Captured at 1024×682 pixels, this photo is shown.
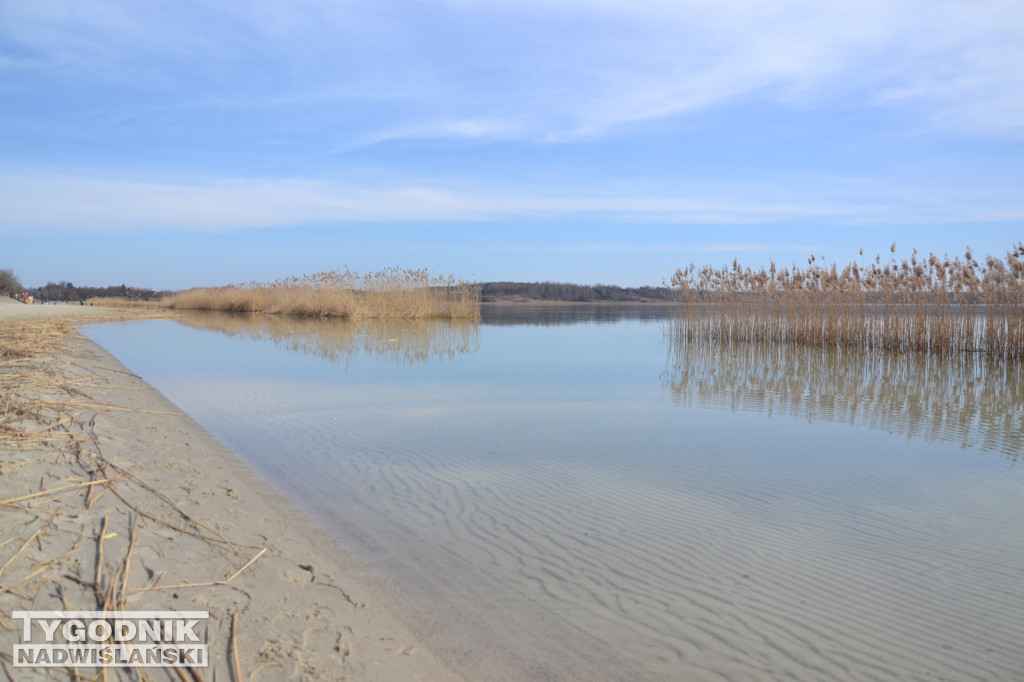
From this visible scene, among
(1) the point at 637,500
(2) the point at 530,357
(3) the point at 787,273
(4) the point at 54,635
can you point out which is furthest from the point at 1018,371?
(4) the point at 54,635

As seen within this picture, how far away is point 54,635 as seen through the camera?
73.0 inches

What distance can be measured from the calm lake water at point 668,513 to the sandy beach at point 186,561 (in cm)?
22

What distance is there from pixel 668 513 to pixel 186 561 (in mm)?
2245

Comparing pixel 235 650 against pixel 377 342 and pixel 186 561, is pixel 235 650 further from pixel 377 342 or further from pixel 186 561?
pixel 377 342

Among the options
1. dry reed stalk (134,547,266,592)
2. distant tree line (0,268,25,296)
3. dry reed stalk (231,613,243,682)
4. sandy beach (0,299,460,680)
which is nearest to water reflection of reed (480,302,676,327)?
sandy beach (0,299,460,680)

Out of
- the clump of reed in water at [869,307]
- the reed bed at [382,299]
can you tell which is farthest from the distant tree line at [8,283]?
the clump of reed in water at [869,307]

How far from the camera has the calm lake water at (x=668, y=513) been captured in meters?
2.18

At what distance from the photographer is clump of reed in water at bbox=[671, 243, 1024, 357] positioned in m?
11.5

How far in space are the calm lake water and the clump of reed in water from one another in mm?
4053

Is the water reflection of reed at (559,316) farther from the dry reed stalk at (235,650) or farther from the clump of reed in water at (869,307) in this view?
the dry reed stalk at (235,650)

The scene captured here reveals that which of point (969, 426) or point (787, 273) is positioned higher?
point (787, 273)

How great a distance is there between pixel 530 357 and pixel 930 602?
909 cm

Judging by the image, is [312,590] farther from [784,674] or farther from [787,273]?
[787,273]

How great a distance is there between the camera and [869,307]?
1384 centimetres
